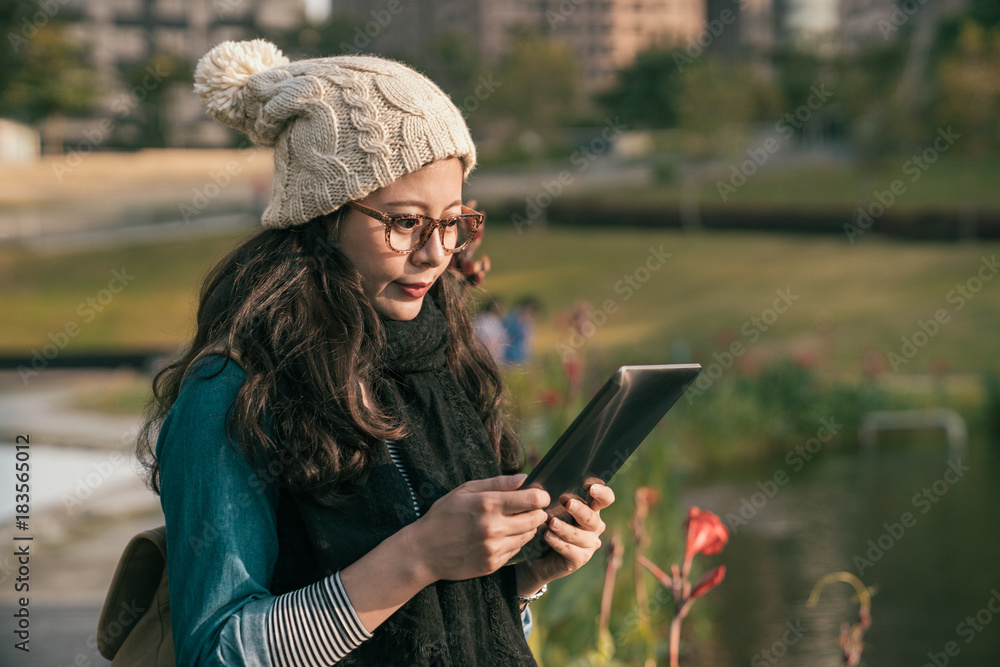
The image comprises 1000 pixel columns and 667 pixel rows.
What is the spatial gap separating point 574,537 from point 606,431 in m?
0.15

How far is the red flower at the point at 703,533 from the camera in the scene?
4.94 ft

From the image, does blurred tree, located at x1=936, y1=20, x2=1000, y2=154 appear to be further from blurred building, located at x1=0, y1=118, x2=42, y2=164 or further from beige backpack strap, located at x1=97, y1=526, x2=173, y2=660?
beige backpack strap, located at x1=97, y1=526, x2=173, y2=660

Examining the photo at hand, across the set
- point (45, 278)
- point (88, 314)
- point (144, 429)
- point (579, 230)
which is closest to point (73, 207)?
point (45, 278)

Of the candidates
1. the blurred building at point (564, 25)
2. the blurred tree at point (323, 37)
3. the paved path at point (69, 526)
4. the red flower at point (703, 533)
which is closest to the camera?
the red flower at point (703, 533)

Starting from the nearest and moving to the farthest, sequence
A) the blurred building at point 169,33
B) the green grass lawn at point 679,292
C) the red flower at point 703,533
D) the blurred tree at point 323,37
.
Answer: the red flower at point 703,533, the green grass lawn at point 679,292, the blurred tree at point 323,37, the blurred building at point 169,33

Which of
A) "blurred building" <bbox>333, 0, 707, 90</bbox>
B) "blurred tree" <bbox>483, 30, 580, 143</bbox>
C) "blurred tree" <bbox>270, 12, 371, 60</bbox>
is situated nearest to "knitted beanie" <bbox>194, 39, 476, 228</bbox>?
"blurred tree" <bbox>483, 30, 580, 143</bbox>

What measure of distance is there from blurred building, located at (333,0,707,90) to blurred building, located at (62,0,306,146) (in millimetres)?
2085

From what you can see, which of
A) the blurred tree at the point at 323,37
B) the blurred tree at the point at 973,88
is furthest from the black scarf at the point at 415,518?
the blurred tree at the point at 323,37

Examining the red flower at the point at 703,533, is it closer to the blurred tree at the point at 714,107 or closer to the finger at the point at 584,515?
the finger at the point at 584,515

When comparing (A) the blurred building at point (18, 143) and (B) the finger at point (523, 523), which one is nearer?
(B) the finger at point (523, 523)

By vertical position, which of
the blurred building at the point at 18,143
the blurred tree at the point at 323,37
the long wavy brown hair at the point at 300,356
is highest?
the long wavy brown hair at the point at 300,356

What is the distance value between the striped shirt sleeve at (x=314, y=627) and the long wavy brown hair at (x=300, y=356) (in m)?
0.10

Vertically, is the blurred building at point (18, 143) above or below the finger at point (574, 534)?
below

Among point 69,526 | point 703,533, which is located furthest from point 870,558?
point 69,526
